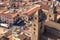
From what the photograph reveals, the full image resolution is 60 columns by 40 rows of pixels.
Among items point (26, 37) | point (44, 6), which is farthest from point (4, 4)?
point (26, 37)

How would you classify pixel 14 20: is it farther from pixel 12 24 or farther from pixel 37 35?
pixel 37 35

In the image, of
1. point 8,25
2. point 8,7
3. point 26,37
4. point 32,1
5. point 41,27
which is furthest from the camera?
point 32,1

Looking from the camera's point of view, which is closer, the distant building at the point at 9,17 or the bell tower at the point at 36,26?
the bell tower at the point at 36,26

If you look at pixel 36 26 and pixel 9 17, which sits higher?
pixel 36 26

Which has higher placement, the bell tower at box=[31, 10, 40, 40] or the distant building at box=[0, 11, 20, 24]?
the bell tower at box=[31, 10, 40, 40]

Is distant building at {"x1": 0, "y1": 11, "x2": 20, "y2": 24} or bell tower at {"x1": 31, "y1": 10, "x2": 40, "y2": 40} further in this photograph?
distant building at {"x1": 0, "y1": 11, "x2": 20, "y2": 24}

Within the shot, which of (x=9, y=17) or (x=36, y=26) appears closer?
(x=36, y=26)

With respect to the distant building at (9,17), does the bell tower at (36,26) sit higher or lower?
higher

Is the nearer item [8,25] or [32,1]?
[8,25]

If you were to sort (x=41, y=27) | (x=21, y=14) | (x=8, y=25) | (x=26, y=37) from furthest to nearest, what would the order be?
(x=21, y=14) < (x=8, y=25) < (x=26, y=37) < (x=41, y=27)

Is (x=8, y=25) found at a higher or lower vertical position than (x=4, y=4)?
lower
